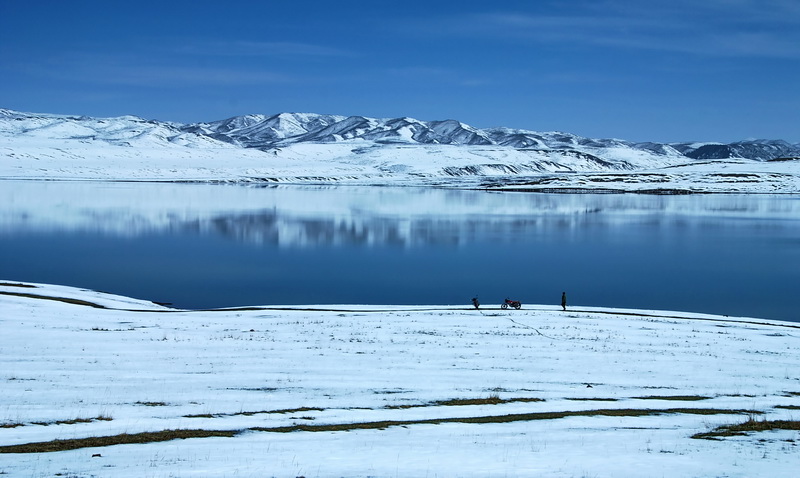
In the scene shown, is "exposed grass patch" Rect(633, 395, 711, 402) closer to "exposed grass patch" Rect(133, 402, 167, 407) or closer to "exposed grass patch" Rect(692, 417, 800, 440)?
"exposed grass patch" Rect(692, 417, 800, 440)

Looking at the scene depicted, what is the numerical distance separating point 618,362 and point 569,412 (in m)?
6.32

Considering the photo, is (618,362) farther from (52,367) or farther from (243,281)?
(243,281)

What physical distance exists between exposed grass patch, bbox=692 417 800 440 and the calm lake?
18.7m

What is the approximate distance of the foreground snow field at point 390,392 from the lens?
1106cm

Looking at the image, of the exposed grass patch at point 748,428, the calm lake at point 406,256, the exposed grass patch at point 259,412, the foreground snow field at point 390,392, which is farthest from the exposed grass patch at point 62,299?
the exposed grass patch at point 748,428

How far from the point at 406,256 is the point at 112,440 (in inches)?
1428

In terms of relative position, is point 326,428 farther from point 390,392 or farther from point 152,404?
point 152,404

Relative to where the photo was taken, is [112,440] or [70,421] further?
[70,421]

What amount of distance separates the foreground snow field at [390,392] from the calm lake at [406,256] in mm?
5780

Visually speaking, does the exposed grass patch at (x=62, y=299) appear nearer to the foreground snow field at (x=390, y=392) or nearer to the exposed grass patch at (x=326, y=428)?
the foreground snow field at (x=390, y=392)

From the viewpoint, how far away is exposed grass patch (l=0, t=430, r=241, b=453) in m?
11.2

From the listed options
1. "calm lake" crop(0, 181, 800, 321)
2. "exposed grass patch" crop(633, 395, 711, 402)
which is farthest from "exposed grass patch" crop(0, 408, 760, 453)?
"calm lake" crop(0, 181, 800, 321)

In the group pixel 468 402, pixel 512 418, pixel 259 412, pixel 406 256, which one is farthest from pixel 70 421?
pixel 406 256

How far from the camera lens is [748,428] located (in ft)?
43.3
